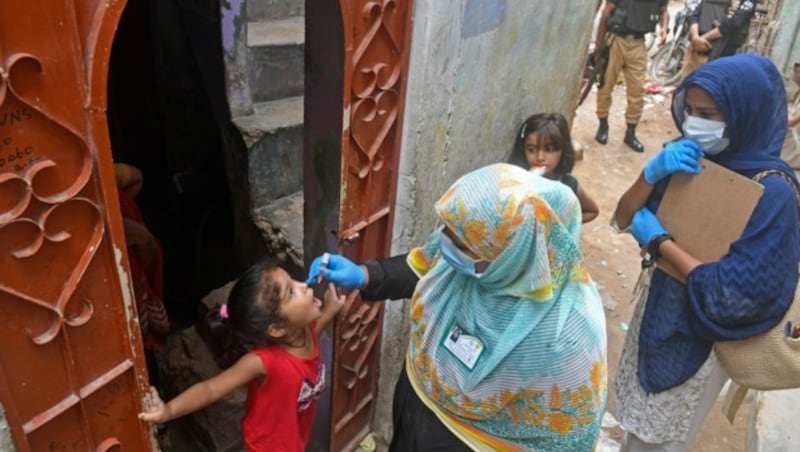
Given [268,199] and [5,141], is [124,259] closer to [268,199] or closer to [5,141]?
[5,141]

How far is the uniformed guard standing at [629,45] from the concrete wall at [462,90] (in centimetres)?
360

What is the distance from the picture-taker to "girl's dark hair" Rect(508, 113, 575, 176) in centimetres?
291

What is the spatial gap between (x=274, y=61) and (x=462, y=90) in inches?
81.0

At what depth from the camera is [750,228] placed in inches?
76.9

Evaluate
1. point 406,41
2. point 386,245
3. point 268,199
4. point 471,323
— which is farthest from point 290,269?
point 471,323

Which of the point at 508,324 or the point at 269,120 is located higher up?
the point at 508,324

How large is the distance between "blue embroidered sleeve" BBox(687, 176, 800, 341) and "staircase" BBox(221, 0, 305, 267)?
2.11 metres

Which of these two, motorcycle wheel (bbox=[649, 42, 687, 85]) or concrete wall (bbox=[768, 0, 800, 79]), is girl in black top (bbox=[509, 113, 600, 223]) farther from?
concrete wall (bbox=[768, 0, 800, 79])

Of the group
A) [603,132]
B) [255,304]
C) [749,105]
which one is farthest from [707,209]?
[603,132]

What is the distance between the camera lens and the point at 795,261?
1.96 meters

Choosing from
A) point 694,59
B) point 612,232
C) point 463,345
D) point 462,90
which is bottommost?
point 612,232

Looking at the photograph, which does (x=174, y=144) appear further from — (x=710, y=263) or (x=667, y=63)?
(x=667, y=63)

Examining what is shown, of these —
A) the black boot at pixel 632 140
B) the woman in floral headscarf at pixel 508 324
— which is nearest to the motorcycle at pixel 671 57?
the black boot at pixel 632 140

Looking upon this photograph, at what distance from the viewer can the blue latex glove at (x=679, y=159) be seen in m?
2.11
